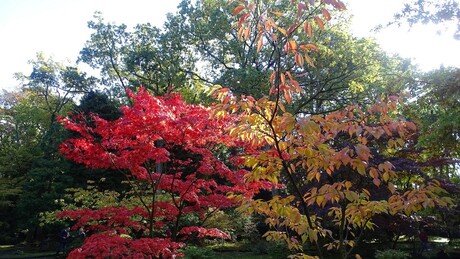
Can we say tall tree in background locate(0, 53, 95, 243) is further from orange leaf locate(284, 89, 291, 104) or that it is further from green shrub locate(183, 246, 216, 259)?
orange leaf locate(284, 89, 291, 104)

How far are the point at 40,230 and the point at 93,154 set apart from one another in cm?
1603

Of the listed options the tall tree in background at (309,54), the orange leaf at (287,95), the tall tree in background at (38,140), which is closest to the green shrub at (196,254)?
the tall tree in background at (309,54)

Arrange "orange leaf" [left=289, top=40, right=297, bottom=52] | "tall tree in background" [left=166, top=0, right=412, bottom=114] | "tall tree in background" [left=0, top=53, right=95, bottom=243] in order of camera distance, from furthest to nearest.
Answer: "tall tree in background" [left=0, top=53, right=95, bottom=243], "tall tree in background" [left=166, top=0, right=412, bottom=114], "orange leaf" [left=289, top=40, right=297, bottom=52]

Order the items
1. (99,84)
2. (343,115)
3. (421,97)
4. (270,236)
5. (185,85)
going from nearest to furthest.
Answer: (343,115) < (270,236) < (421,97) < (185,85) < (99,84)

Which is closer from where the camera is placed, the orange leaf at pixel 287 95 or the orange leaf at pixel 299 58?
the orange leaf at pixel 299 58

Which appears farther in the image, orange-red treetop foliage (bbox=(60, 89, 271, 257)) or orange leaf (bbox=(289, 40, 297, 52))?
orange-red treetop foliage (bbox=(60, 89, 271, 257))

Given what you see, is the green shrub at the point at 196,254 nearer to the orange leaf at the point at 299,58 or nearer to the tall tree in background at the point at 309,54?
the tall tree in background at the point at 309,54

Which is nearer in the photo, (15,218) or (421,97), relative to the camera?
(421,97)

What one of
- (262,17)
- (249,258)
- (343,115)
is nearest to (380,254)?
(249,258)

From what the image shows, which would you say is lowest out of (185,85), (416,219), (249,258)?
(249,258)

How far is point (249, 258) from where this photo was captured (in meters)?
13.1

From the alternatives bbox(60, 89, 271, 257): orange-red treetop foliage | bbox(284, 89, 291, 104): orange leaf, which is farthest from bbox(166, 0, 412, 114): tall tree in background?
bbox(284, 89, 291, 104): orange leaf

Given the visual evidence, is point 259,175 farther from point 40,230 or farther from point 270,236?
point 40,230

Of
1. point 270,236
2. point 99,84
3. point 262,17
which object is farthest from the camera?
point 99,84
